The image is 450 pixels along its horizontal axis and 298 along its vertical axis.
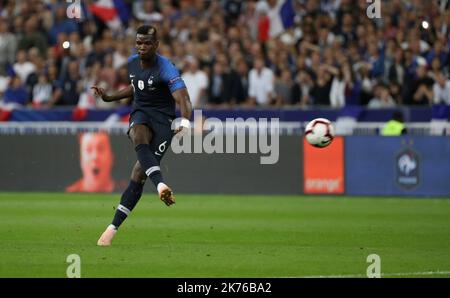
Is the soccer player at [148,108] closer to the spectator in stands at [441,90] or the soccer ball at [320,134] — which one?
the soccer ball at [320,134]

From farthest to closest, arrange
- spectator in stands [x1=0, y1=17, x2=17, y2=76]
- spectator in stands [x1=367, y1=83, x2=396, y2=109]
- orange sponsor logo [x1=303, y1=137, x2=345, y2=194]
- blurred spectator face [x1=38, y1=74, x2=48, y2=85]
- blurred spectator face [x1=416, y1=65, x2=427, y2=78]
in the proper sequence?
spectator in stands [x1=0, y1=17, x2=17, y2=76], blurred spectator face [x1=38, y1=74, x2=48, y2=85], spectator in stands [x1=367, y1=83, x2=396, y2=109], blurred spectator face [x1=416, y1=65, x2=427, y2=78], orange sponsor logo [x1=303, y1=137, x2=345, y2=194]

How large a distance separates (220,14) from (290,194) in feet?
20.7

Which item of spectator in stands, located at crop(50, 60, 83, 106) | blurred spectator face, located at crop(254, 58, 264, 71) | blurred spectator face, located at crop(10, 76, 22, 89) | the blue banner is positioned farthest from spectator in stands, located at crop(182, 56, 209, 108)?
blurred spectator face, located at crop(10, 76, 22, 89)

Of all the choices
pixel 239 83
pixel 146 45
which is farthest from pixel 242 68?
pixel 146 45

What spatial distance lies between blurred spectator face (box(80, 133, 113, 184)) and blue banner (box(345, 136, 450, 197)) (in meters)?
5.25

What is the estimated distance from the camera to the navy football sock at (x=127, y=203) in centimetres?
1359

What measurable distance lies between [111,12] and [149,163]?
643 inches

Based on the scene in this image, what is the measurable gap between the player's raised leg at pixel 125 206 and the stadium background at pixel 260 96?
15.6ft

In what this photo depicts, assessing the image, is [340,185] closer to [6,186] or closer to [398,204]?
[398,204]

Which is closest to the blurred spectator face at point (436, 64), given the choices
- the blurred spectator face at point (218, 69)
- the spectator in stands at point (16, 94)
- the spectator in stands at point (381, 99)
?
the spectator in stands at point (381, 99)

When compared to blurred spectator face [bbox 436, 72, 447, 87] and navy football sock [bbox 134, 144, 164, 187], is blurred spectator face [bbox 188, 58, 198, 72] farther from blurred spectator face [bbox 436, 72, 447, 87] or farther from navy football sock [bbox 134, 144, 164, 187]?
navy football sock [bbox 134, 144, 164, 187]

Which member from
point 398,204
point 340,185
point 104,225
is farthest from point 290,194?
point 104,225

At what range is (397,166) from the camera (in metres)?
22.9

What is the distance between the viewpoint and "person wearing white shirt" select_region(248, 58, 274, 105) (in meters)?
25.2
